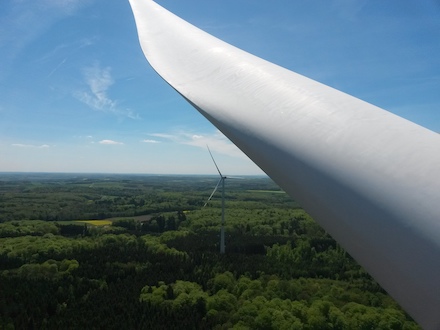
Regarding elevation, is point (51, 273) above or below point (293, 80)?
below

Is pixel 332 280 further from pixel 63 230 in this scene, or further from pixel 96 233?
pixel 63 230

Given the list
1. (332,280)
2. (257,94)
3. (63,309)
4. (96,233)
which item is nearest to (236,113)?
(257,94)

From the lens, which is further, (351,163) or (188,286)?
(188,286)

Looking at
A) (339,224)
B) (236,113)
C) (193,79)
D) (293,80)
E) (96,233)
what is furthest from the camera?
(96,233)

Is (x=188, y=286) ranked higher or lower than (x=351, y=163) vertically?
lower

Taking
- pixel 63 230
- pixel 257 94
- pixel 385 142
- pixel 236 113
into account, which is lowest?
pixel 63 230

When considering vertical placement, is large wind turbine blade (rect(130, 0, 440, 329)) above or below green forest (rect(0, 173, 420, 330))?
above

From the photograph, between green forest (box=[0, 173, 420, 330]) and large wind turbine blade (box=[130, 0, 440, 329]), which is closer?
large wind turbine blade (box=[130, 0, 440, 329])

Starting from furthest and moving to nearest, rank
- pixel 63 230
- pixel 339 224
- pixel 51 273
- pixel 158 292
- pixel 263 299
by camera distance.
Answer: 1. pixel 63 230
2. pixel 51 273
3. pixel 158 292
4. pixel 263 299
5. pixel 339 224
